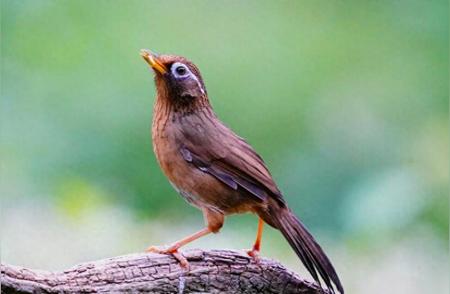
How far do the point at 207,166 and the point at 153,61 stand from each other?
1.41 ft

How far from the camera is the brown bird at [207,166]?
173 inches

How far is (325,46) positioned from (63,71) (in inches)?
72.0

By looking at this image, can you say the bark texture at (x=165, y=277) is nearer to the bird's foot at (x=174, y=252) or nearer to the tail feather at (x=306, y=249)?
the bird's foot at (x=174, y=252)

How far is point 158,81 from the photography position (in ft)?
14.7

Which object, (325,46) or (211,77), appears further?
(325,46)

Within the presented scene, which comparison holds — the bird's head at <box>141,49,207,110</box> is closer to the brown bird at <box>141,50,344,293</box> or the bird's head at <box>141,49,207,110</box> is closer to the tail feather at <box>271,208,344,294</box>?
the brown bird at <box>141,50,344,293</box>

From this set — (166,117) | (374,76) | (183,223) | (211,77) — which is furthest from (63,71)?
(166,117)

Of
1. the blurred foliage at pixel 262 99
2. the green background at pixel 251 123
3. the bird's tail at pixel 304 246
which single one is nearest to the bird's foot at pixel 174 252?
the bird's tail at pixel 304 246

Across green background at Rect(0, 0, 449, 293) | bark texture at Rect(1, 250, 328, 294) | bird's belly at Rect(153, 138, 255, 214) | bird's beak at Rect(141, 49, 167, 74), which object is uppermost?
green background at Rect(0, 0, 449, 293)

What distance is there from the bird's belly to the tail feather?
0.42 ft

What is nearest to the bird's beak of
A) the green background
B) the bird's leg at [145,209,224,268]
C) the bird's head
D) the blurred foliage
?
the bird's head

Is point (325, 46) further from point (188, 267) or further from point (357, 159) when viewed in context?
point (188, 267)

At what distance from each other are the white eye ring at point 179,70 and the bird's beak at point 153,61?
0.03m

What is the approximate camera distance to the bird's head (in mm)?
4371
